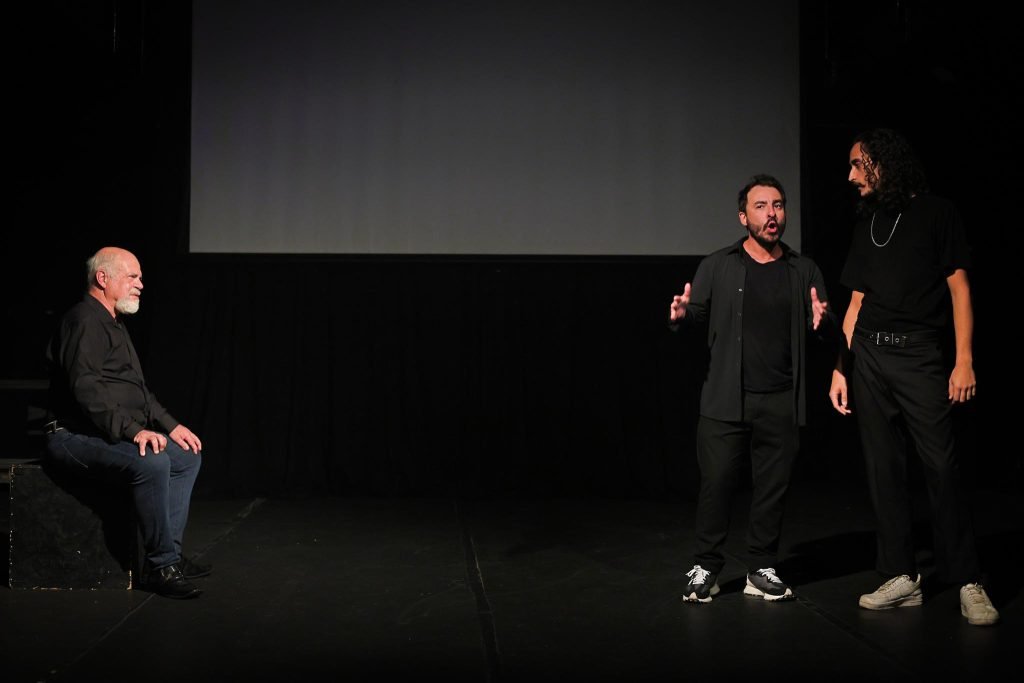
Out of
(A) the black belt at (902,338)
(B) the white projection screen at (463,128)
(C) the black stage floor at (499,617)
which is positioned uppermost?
(B) the white projection screen at (463,128)

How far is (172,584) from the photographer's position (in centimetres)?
318

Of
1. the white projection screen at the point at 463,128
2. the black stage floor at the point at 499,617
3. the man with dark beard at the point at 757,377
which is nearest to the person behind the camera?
the black stage floor at the point at 499,617

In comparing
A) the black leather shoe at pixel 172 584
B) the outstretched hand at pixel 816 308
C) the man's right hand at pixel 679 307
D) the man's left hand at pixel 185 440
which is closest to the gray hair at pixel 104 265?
the man's left hand at pixel 185 440

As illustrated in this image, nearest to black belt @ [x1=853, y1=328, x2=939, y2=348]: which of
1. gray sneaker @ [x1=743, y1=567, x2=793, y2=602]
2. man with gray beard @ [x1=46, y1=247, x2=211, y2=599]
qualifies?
gray sneaker @ [x1=743, y1=567, x2=793, y2=602]

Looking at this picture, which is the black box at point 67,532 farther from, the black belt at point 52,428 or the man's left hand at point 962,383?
the man's left hand at point 962,383

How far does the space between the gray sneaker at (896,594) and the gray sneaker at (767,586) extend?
0.24m

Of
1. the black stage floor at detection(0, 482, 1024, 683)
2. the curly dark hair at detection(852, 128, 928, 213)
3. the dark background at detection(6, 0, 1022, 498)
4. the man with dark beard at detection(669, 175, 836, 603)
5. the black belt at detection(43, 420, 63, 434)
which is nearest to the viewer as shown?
the black stage floor at detection(0, 482, 1024, 683)

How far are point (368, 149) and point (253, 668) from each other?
330cm

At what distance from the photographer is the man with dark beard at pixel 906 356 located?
2844 millimetres

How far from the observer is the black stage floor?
8.20ft

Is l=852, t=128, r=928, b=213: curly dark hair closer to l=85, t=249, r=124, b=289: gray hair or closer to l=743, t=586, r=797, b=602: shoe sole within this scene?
l=743, t=586, r=797, b=602: shoe sole

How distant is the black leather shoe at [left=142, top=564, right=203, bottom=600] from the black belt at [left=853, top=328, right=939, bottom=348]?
2233mm

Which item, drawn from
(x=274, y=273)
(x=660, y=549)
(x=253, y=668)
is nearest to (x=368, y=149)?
(x=274, y=273)

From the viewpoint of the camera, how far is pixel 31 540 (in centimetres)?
326
